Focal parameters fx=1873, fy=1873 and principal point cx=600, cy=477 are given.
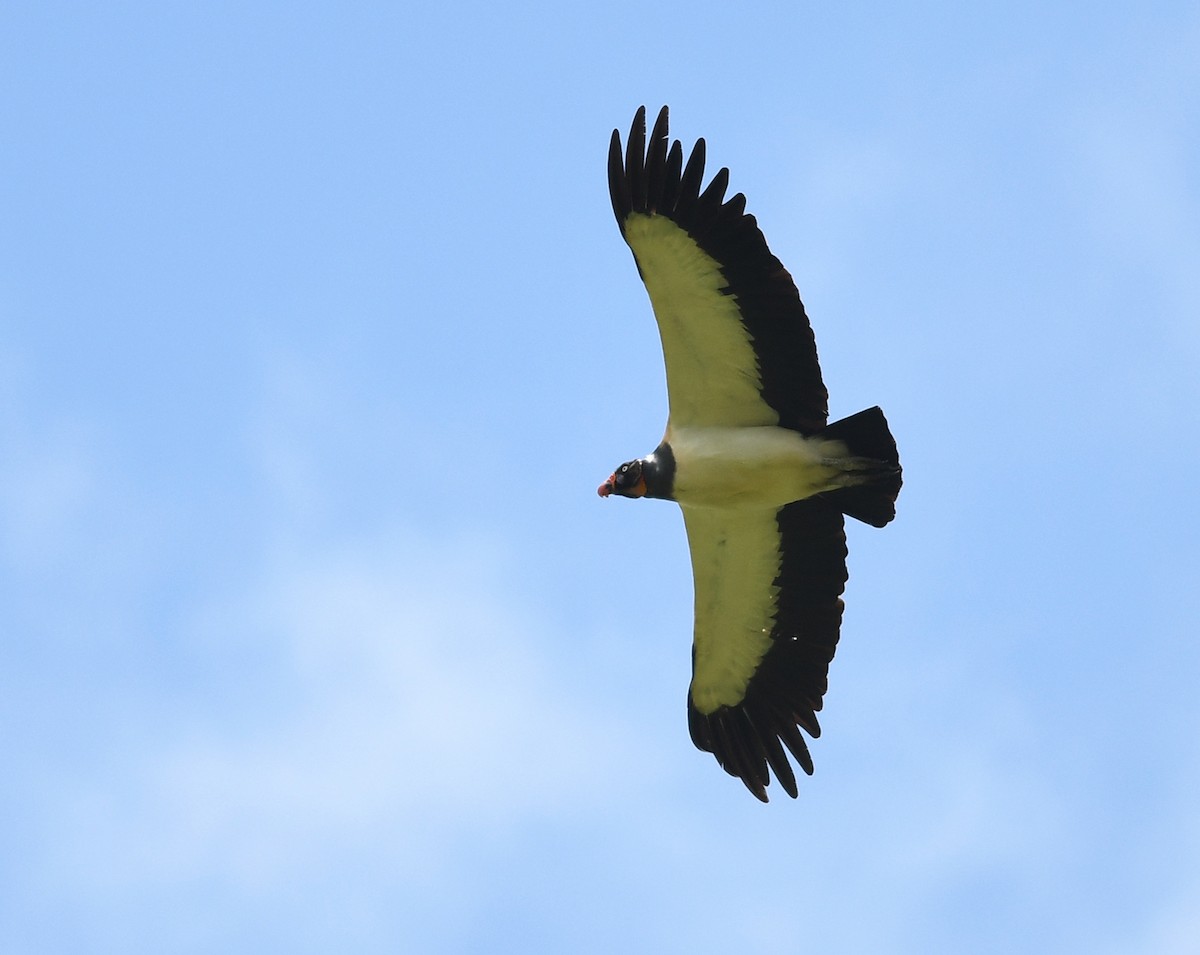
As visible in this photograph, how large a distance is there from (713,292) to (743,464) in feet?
4.86

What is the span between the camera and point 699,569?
54.2 feet

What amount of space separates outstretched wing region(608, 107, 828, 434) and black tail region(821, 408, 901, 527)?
322 mm

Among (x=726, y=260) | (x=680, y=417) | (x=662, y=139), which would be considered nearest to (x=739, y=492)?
(x=680, y=417)

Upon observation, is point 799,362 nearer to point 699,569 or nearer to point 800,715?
point 699,569

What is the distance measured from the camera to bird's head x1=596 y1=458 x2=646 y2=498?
1581cm

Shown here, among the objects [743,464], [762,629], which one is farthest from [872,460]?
[762,629]

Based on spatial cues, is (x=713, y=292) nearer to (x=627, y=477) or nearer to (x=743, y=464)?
(x=743, y=464)

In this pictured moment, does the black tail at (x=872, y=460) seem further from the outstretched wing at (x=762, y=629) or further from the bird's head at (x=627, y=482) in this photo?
the bird's head at (x=627, y=482)

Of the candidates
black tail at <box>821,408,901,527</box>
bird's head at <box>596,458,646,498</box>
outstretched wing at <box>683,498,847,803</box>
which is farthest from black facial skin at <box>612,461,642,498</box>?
black tail at <box>821,408,901,527</box>

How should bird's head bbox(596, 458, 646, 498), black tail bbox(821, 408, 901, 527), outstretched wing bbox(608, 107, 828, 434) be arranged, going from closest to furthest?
outstretched wing bbox(608, 107, 828, 434), black tail bbox(821, 408, 901, 527), bird's head bbox(596, 458, 646, 498)

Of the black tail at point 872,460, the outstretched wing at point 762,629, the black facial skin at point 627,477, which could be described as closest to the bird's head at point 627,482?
the black facial skin at point 627,477

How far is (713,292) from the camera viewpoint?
14867mm

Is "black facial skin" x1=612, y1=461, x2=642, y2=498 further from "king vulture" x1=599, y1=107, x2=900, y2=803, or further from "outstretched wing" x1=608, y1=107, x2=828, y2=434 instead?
"outstretched wing" x1=608, y1=107, x2=828, y2=434

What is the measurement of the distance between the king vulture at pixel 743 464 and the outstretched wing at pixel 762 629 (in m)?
0.01
